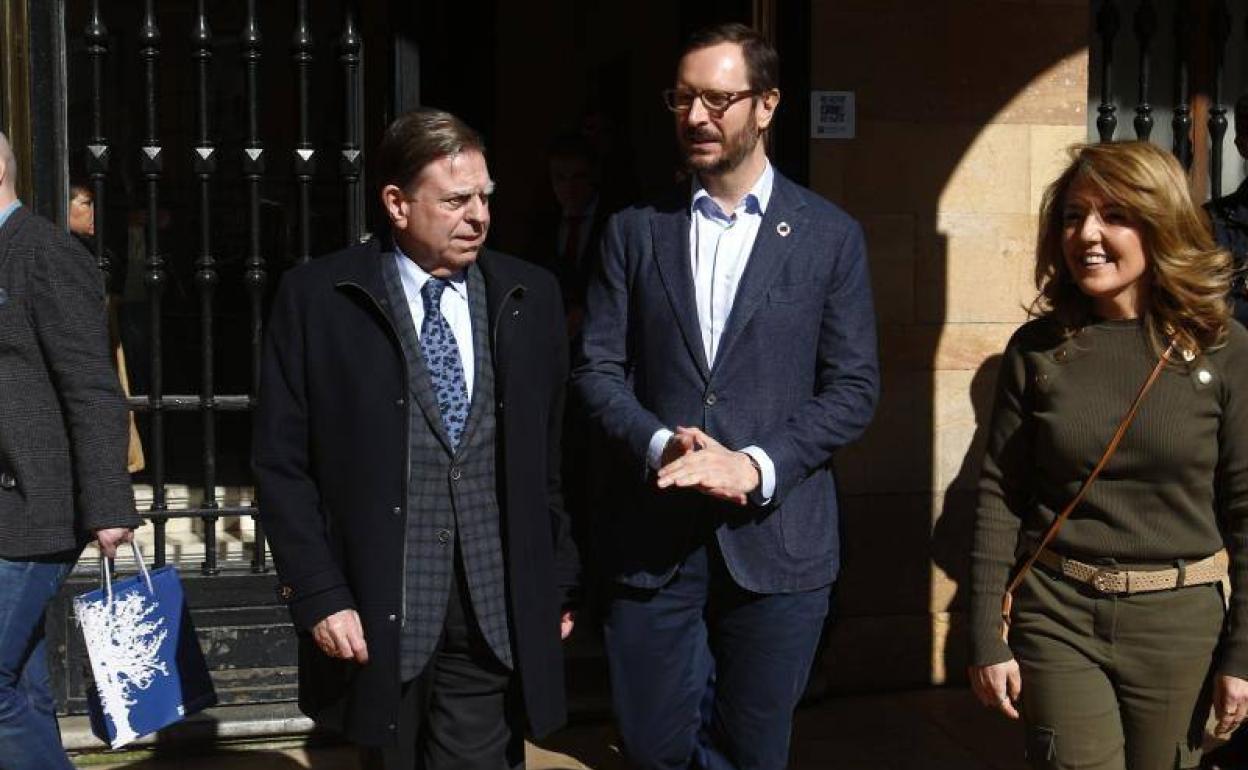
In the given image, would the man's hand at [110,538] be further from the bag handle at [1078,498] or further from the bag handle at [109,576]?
the bag handle at [1078,498]

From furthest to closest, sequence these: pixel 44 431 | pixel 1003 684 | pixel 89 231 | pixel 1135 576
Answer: pixel 89 231 < pixel 44 431 < pixel 1003 684 < pixel 1135 576

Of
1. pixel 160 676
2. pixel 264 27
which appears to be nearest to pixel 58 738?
pixel 160 676

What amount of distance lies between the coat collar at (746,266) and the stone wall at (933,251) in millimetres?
2071

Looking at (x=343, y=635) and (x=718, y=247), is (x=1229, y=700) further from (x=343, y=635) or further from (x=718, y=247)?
(x=343, y=635)

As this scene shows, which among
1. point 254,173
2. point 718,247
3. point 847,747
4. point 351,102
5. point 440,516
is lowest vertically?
point 847,747

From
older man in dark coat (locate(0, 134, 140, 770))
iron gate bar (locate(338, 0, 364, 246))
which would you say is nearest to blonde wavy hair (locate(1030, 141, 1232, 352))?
older man in dark coat (locate(0, 134, 140, 770))

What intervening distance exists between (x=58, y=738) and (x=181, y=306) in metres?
2.44

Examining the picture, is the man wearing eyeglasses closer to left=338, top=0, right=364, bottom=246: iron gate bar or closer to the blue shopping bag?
the blue shopping bag

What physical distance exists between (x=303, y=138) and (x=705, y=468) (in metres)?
2.46

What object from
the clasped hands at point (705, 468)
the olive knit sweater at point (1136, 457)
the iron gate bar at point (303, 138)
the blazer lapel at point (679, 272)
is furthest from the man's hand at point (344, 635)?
the iron gate bar at point (303, 138)

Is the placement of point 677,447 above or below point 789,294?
below

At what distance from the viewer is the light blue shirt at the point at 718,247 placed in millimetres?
3586

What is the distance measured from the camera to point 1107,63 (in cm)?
605

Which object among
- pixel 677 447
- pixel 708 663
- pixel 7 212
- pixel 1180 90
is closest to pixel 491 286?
pixel 677 447
